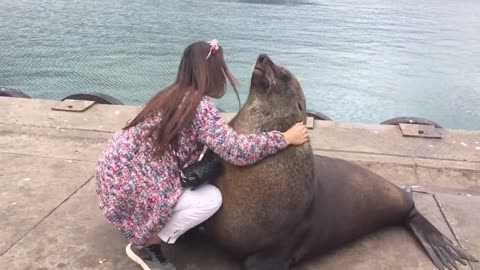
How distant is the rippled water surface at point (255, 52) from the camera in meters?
9.75

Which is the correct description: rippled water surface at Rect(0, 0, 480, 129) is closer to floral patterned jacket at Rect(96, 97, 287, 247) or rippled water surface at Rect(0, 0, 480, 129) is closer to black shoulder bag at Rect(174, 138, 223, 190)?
black shoulder bag at Rect(174, 138, 223, 190)

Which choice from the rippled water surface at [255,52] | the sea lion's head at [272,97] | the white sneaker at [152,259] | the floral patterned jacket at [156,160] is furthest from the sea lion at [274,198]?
the rippled water surface at [255,52]

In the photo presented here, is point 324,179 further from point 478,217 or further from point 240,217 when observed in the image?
point 478,217

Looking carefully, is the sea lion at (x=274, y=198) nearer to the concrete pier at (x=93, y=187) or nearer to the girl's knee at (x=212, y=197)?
the girl's knee at (x=212, y=197)

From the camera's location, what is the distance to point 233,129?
2.78 m

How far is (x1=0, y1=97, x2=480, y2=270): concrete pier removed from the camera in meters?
2.95

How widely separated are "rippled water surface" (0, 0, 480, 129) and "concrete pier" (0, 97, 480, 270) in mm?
3402

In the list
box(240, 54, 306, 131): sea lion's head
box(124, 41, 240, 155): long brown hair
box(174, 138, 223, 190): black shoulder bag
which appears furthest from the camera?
box(240, 54, 306, 131): sea lion's head

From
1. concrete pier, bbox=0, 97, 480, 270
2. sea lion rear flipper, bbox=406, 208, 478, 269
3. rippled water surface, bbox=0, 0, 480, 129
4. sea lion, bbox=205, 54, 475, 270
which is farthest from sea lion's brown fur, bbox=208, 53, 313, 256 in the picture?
rippled water surface, bbox=0, 0, 480, 129

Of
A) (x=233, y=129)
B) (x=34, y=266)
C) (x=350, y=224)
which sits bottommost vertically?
(x=34, y=266)

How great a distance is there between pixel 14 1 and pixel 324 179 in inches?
718

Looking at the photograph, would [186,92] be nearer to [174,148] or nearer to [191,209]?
[174,148]

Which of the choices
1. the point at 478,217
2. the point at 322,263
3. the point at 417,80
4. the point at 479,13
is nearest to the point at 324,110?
the point at 417,80

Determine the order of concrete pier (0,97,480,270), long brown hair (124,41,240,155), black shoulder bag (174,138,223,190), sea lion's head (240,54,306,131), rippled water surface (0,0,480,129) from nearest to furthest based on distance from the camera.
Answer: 1. long brown hair (124,41,240,155)
2. black shoulder bag (174,138,223,190)
3. sea lion's head (240,54,306,131)
4. concrete pier (0,97,480,270)
5. rippled water surface (0,0,480,129)
